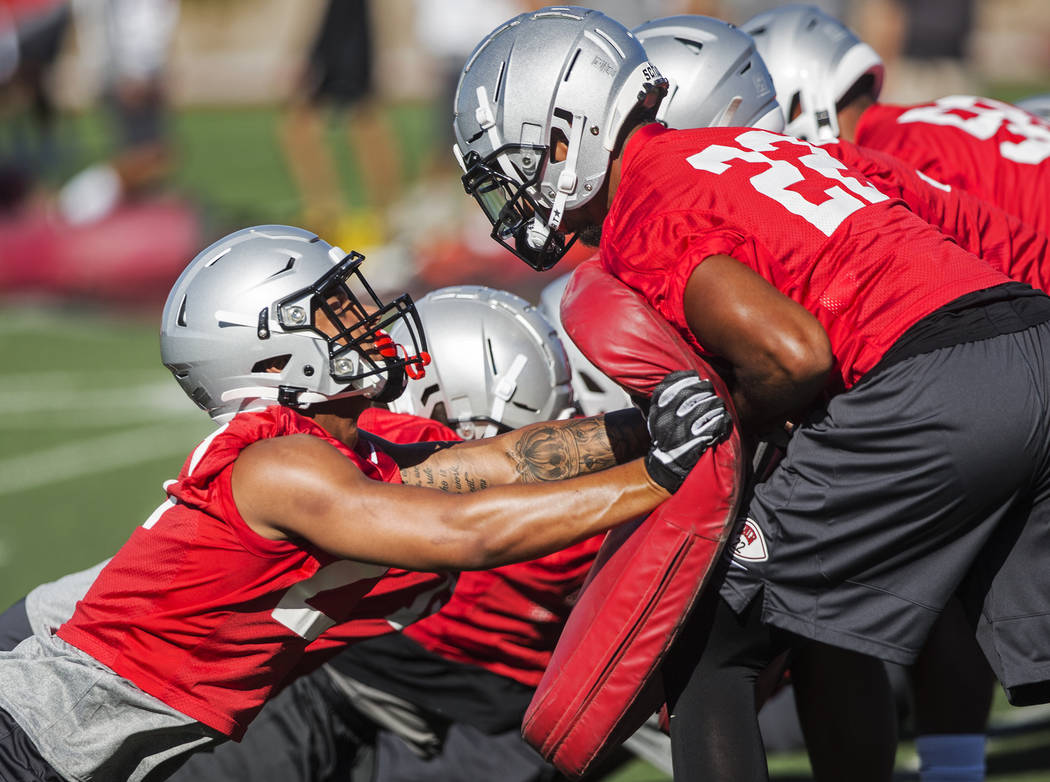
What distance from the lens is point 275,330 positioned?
2.89m

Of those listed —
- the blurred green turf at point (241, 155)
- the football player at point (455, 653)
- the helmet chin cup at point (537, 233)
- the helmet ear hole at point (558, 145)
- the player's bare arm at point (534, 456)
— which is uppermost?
the helmet ear hole at point (558, 145)

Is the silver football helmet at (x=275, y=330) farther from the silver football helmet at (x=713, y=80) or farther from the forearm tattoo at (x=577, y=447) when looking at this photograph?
the silver football helmet at (x=713, y=80)

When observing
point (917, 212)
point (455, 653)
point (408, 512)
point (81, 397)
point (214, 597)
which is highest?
point (917, 212)

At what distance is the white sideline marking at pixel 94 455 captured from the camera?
280 inches

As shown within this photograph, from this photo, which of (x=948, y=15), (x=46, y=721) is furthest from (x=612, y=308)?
(x=948, y=15)

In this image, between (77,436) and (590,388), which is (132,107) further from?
(590,388)

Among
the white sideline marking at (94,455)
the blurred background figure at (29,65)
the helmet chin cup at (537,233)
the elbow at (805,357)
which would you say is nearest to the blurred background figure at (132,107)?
the blurred background figure at (29,65)

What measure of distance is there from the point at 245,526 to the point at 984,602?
154 centimetres

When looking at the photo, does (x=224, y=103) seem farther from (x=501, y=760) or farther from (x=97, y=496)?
(x=501, y=760)

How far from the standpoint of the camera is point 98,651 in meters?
2.87

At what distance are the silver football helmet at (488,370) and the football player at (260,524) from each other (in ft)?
2.20

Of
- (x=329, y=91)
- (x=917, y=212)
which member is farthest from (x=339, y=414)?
(x=329, y=91)

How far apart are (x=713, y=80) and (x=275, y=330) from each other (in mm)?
1437

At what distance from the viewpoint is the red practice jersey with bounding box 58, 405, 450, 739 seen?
2779 millimetres
